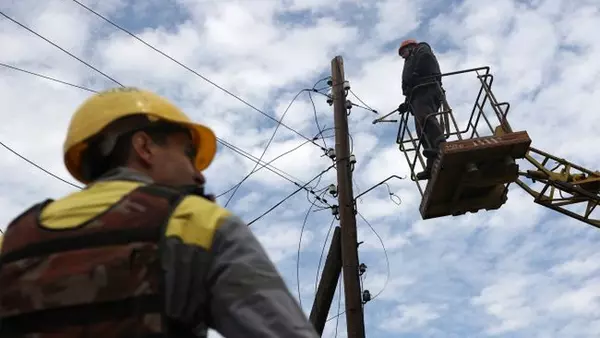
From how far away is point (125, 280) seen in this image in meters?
1.50

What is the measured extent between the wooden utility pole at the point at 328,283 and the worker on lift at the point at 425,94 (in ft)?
5.66

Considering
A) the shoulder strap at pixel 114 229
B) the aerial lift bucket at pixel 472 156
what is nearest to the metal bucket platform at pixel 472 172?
the aerial lift bucket at pixel 472 156

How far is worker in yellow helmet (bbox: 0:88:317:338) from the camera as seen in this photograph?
1.46 m

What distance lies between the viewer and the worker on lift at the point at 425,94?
10.0m

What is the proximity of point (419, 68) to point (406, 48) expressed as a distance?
658mm

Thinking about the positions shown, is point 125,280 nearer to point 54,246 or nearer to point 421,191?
point 54,246

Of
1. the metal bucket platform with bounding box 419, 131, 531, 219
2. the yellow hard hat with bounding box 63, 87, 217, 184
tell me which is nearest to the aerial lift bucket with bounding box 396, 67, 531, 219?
the metal bucket platform with bounding box 419, 131, 531, 219

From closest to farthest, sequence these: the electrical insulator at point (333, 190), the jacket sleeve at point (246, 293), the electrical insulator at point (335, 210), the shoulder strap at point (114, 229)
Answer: the jacket sleeve at point (246, 293) < the shoulder strap at point (114, 229) < the electrical insulator at point (333, 190) < the electrical insulator at point (335, 210)

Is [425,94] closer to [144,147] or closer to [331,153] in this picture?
[331,153]

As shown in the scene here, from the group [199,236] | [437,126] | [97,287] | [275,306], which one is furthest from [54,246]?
[437,126]

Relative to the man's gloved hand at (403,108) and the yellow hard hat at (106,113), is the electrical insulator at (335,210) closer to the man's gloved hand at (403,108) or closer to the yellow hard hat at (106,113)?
the man's gloved hand at (403,108)

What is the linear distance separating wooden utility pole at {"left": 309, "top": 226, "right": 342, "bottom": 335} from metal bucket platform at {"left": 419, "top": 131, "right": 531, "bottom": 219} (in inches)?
57.1

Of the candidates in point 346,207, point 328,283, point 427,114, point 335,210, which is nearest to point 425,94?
point 427,114

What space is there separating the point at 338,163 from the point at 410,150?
4.80 feet
